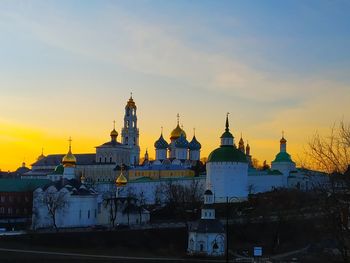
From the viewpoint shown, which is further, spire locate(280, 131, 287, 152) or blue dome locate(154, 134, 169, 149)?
blue dome locate(154, 134, 169, 149)

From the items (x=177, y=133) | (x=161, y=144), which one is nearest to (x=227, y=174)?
(x=177, y=133)

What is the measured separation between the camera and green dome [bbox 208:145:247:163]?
80.1m

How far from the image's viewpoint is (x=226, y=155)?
263ft

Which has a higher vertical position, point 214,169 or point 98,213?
point 214,169

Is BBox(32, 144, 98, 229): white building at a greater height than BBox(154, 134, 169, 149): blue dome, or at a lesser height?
lesser

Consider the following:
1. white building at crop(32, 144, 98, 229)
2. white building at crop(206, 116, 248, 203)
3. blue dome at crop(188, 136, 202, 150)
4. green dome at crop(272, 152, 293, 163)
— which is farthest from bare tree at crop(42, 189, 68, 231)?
blue dome at crop(188, 136, 202, 150)

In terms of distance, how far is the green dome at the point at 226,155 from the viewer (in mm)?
80062

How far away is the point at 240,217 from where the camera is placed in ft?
227

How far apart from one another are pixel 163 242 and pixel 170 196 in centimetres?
2714

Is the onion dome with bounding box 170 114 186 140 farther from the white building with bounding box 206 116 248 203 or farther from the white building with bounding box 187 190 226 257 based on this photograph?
the white building with bounding box 187 190 226 257

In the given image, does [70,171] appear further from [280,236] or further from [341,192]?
[341,192]

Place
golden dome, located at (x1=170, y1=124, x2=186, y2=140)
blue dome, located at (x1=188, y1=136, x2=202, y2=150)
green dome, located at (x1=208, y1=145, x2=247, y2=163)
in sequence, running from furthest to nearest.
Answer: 1. golden dome, located at (x1=170, y1=124, x2=186, y2=140)
2. blue dome, located at (x1=188, y1=136, x2=202, y2=150)
3. green dome, located at (x1=208, y1=145, x2=247, y2=163)

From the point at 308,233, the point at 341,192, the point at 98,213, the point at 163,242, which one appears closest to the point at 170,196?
the point at 98,213

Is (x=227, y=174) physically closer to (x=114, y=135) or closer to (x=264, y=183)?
(x=264, y=183)
